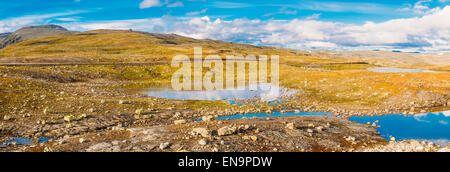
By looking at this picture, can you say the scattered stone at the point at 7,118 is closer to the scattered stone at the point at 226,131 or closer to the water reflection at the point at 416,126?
the scattered stone at the point at 226,131

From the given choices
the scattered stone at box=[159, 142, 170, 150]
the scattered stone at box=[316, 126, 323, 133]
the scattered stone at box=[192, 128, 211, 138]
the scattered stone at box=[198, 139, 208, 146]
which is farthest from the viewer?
the scattered stone at box=[316, 126, 323, 133]

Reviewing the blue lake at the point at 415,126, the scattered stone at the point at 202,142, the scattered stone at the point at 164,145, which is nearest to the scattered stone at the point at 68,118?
the scattered stone at the point at 164,145

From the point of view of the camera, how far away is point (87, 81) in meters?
58.6

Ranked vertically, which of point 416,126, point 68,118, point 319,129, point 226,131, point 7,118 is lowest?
point 416,126

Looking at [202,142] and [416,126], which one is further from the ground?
[202,142]

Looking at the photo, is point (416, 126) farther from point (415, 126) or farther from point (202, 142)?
point (202, 142)

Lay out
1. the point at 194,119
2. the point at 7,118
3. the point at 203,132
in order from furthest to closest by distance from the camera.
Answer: the point at 194,119
the point at 7,118
the point at 203,132

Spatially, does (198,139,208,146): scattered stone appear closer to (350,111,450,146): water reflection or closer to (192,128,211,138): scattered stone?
(192,128,211,138): scattered stone

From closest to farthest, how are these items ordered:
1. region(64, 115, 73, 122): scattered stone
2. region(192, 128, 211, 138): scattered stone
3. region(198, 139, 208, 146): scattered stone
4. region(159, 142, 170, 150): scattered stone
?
region(159, 142, 170, 150): scattered stone
region(198, 139, 208, 146): scattered stone
region(192, 128, 211, 138): scattered stone
region(64, 115, 73, 122): scattered stone

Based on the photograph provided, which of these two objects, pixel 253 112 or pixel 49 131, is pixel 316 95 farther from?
pixel 49 131

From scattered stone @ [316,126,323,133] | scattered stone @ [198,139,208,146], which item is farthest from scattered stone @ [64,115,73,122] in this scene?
scattered stone @ [316,126,323,133]

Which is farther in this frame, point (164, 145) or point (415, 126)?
point (415, 126)

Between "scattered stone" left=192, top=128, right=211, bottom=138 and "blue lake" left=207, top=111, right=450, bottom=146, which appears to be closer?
"scattered stone" left=192, top=128, right=211, bottom=138

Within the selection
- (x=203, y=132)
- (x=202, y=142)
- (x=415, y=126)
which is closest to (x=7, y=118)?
(x=203, y=132)
